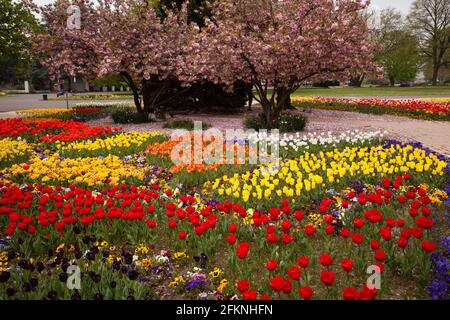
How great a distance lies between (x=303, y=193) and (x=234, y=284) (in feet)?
9.52

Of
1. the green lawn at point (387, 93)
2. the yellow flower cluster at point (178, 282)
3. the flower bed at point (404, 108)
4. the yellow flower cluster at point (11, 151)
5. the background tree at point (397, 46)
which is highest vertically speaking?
the background tree at point (397, 46)

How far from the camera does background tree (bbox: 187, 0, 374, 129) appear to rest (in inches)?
487

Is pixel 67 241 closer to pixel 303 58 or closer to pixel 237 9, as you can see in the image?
pixel 303 58

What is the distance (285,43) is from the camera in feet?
40.3

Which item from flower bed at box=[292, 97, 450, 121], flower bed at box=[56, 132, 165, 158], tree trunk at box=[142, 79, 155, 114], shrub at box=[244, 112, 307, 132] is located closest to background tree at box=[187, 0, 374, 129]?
shrub at box=[244, 112, 307, 132]

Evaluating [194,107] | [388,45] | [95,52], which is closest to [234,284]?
[95,52]

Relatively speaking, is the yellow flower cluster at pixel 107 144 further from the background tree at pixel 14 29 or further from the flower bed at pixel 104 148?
the background tree at pixel 14 29

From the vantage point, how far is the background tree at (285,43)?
12359 millimetres

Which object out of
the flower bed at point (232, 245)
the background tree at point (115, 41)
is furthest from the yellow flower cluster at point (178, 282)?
the background tree at point (115, 41)

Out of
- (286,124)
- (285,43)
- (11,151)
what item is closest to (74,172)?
(11,151)

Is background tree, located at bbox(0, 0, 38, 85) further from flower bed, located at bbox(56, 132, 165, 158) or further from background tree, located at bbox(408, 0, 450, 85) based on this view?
background tree, located at bbox(408, 0, 450, 85)

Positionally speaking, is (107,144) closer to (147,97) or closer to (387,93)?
(147,97)

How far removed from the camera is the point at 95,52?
17500mm
